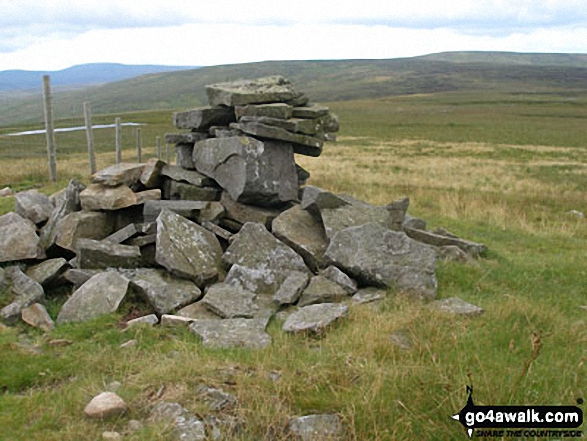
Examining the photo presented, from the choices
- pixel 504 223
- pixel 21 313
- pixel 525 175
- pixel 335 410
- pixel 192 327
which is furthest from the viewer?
pixel 525 175

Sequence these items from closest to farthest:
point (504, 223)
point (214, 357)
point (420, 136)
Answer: point (214, 357), point (504, 223), point (420, 136)

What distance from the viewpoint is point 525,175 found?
2945cm

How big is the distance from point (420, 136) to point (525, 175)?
30798 mm

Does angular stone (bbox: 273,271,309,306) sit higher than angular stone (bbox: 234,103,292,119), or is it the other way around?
angular stone (bbox: 234,103,292,119)

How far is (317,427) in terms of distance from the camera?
15.5ft

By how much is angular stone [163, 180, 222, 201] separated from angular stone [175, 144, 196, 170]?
795 mm

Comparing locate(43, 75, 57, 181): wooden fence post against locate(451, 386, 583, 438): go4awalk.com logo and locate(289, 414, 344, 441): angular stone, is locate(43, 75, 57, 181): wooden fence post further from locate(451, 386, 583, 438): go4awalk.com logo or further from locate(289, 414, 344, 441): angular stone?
locate(451, 386, 583, 438): go4awalk.com logo

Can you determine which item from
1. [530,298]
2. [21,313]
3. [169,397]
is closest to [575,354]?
[530,298]

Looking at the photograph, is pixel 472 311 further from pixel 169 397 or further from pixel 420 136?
pixel 420 136

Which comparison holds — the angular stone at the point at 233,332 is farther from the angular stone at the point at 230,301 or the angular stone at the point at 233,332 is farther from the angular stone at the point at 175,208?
the angular stone at the point at 175,208

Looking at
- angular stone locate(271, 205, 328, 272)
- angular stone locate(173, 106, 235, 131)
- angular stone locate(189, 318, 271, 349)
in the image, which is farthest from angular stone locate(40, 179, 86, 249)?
angular stone locate(189, 318, 271, 349)

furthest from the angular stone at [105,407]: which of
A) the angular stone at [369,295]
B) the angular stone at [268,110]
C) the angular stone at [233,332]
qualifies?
the angular stone at [268,110]

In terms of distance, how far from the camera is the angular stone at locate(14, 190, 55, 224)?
1083 cm

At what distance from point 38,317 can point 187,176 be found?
14.8 ft
